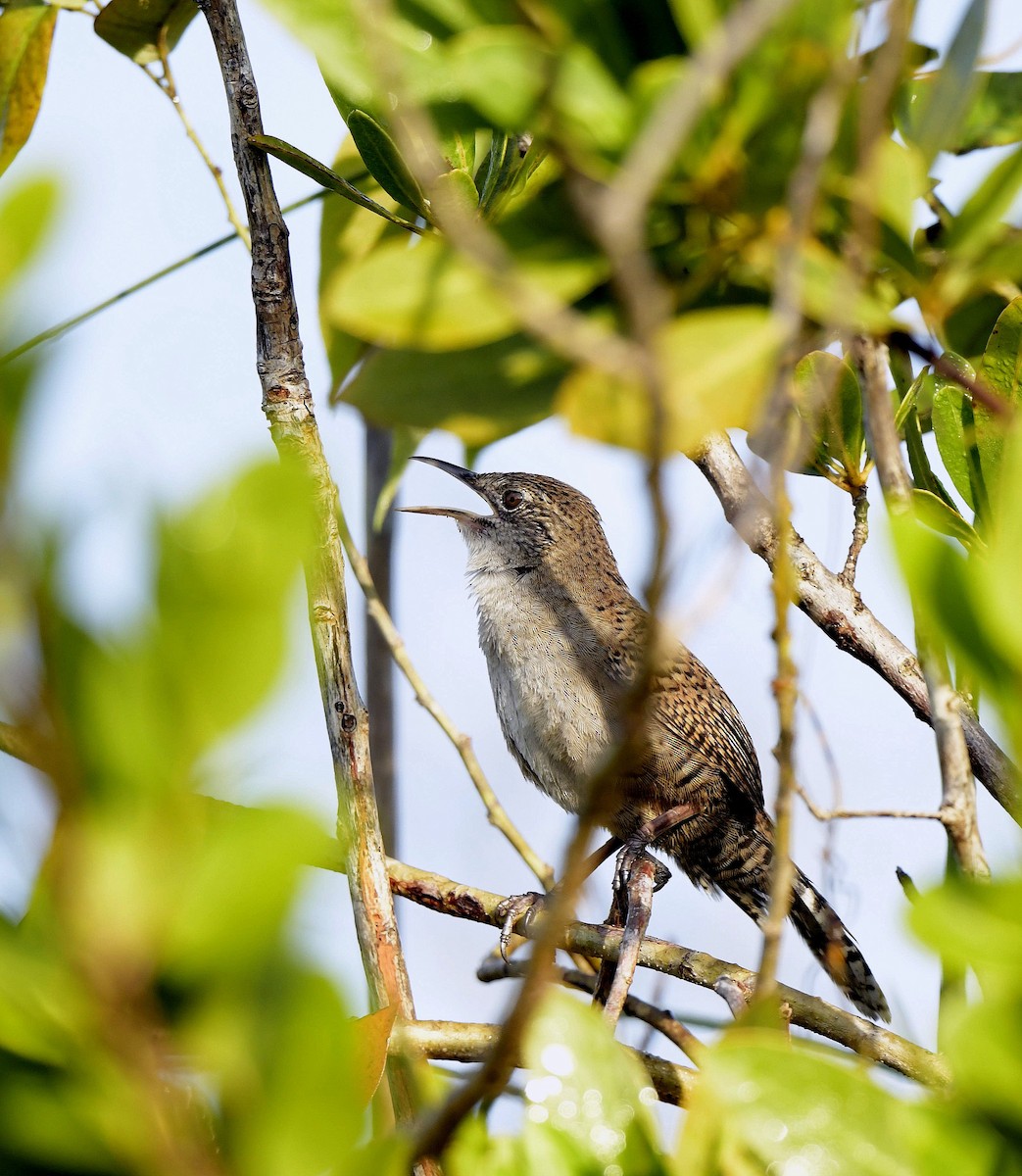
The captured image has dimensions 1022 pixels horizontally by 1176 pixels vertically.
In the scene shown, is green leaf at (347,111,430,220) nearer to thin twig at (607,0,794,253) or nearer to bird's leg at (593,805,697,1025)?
thin twig at (607,0,794,253)

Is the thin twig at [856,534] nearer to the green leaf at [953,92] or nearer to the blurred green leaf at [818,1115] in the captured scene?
the green leaf at [953,92]

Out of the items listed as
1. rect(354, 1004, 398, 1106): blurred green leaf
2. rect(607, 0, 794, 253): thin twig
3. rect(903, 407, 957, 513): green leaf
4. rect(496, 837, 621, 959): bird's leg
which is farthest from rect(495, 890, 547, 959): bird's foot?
rect(607, 0, 794, 253): thin twig

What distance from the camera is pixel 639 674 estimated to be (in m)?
0.60

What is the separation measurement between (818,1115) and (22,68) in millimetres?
2330

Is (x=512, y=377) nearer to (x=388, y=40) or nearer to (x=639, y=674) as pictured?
(x=388, y=40)

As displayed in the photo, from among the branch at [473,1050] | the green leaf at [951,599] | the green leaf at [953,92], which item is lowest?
the branch at [473,1050]

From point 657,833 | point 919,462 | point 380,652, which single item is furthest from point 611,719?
point 919,462

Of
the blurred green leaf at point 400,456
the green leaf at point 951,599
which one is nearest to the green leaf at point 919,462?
the blurred green leaf at point 400,456

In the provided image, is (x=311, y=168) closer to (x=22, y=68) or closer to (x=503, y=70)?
(x=22, y=68)

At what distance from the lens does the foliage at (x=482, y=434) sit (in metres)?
0.58

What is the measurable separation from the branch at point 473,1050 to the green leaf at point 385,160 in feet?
4.74

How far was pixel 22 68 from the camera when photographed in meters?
2.35

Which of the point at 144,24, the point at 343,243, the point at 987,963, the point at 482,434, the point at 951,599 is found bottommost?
the point at 987,963

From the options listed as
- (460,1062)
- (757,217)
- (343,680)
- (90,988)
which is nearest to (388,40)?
(757,217)
